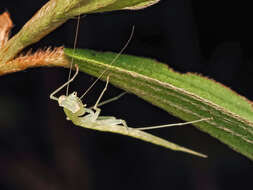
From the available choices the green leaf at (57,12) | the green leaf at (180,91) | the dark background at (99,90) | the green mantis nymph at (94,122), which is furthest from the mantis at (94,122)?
the dark background at (99,90)

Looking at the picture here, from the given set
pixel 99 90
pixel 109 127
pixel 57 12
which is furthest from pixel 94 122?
pixel 99 90

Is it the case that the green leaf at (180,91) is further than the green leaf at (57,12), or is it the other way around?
the green leaf at (180,91)

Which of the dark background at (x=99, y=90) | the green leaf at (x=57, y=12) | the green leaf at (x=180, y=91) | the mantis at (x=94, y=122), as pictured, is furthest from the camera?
the dark background at (x=99, y=90)

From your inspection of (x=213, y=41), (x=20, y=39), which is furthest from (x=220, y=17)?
(x=20, y=39)

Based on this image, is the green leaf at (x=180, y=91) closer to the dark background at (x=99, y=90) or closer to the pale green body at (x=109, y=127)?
the pale green body at (x=109, y=127)

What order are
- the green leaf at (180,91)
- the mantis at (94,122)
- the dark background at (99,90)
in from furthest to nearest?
1. the dark background at (99,90)
2. the mantis at (94,122)
3. the green leaf at (180,91)

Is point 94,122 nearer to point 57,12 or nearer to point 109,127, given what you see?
point 109,127

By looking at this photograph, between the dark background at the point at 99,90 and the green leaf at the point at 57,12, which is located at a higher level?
the green leaf at the point at 57,12
